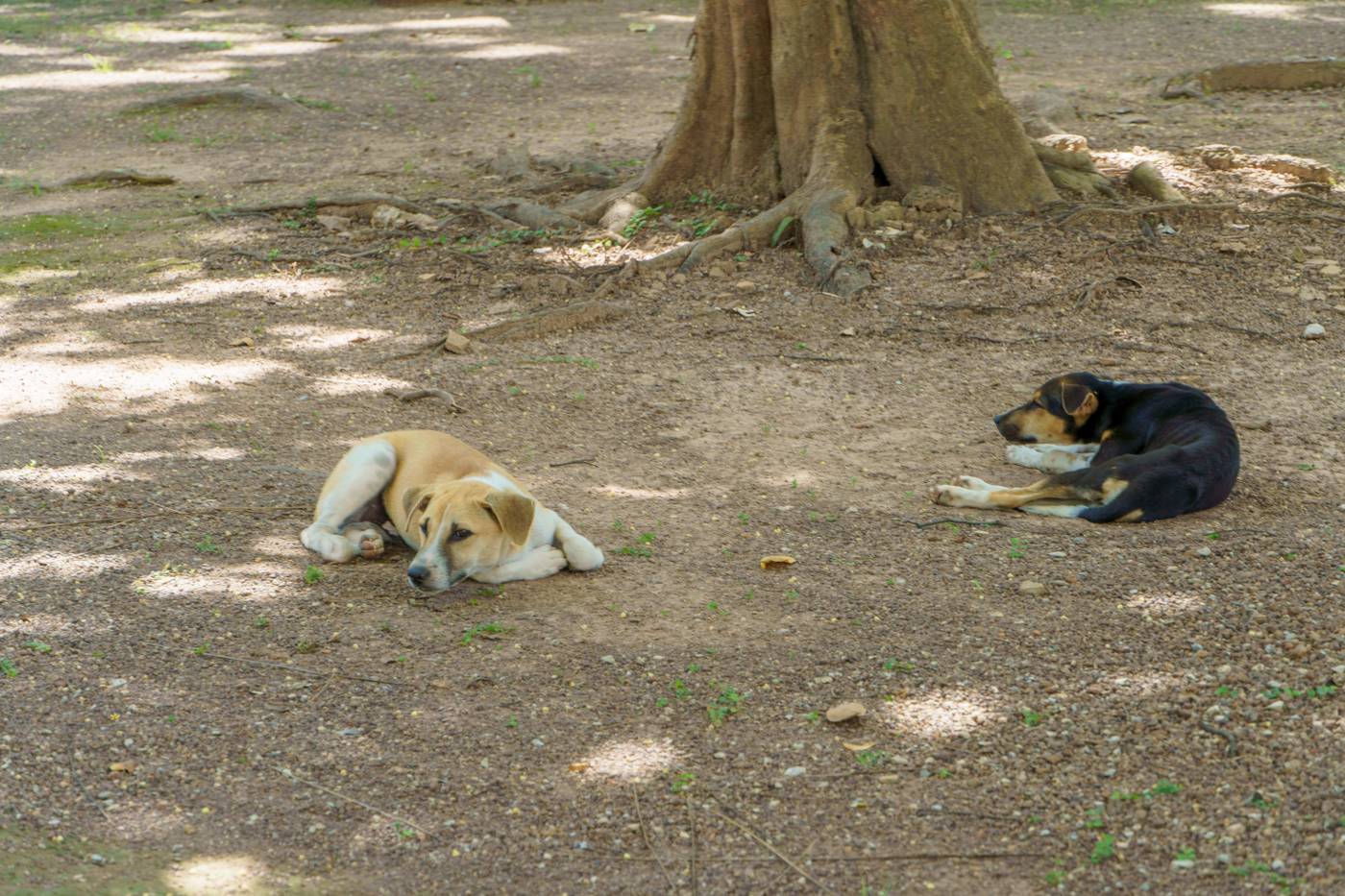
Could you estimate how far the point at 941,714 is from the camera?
4344mm

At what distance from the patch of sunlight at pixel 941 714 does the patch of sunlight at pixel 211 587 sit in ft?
7.76

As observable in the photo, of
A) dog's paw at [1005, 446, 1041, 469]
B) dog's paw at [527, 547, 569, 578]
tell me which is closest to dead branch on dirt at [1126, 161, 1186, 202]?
dog's paw at [1005, 446, 1041, 469]

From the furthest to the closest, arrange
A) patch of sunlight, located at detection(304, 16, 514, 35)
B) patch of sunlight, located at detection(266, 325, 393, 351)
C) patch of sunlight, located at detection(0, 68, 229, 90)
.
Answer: patch of sunlight, located at detection(304, 16, 514, 35) → patch of sunlight, located at detection(0, 68, 229, 90) → patch of sunlight, located at detection(266, 325, 393, 351)

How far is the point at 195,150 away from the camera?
13273 millimetres

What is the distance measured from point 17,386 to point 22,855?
4646 millimetres

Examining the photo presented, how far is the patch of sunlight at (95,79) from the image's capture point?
1569cm

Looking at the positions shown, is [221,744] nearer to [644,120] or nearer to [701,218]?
[701,218]

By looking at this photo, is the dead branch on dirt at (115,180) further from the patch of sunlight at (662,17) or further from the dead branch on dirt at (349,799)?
the dead branch on dirt at (349,799)

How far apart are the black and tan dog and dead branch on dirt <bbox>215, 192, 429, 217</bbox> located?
5.51 meters

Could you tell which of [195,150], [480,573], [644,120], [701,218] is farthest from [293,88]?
[480,573]

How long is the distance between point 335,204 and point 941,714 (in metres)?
7.91

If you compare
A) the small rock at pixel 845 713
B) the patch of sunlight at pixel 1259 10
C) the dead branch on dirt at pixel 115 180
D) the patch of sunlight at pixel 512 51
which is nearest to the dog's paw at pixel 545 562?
the small rock at pixel 845 713

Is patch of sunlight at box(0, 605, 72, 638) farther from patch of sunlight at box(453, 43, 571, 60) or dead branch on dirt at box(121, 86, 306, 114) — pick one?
patch of sunlight at box(453, 43, 571, 60)

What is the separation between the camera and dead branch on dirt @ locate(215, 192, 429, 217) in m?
10.7
